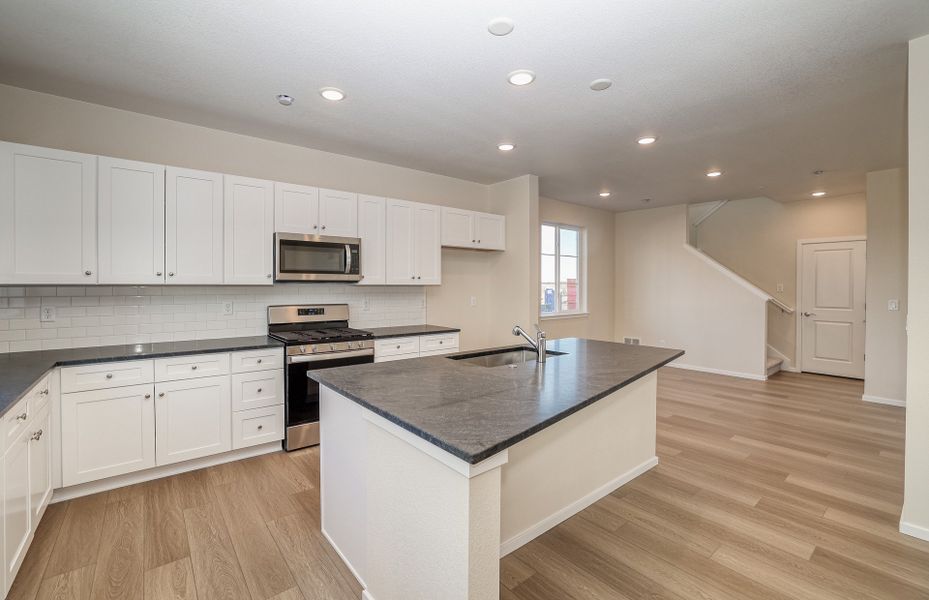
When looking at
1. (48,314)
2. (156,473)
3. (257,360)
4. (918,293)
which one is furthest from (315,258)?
(918,293)

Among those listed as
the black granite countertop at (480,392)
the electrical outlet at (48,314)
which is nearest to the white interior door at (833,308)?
the black granite countertop at (480,392)

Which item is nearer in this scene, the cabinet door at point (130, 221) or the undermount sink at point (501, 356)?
the cabinet door at point (130, 221)

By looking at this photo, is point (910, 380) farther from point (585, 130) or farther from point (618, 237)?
point (618, 237)

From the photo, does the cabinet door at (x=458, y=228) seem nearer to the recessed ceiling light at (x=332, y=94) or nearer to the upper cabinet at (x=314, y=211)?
the upper cabinet at (x=314, y=211)

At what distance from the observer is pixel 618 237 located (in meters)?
7.64

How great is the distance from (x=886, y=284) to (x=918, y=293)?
350cm

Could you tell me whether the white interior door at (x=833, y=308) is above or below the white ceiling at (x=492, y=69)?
below

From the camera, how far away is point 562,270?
22.3 ft

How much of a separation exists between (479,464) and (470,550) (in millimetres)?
261

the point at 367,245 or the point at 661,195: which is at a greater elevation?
the point at 661,195

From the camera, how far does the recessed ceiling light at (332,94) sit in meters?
2.79

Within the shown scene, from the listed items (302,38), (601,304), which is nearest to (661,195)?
(601,304)

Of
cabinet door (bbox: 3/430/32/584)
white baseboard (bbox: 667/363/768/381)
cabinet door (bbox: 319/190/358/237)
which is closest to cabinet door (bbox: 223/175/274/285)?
cabinet door (bbox: 319/190/358/237)

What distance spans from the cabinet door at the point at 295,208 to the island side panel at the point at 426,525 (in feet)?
8.09
